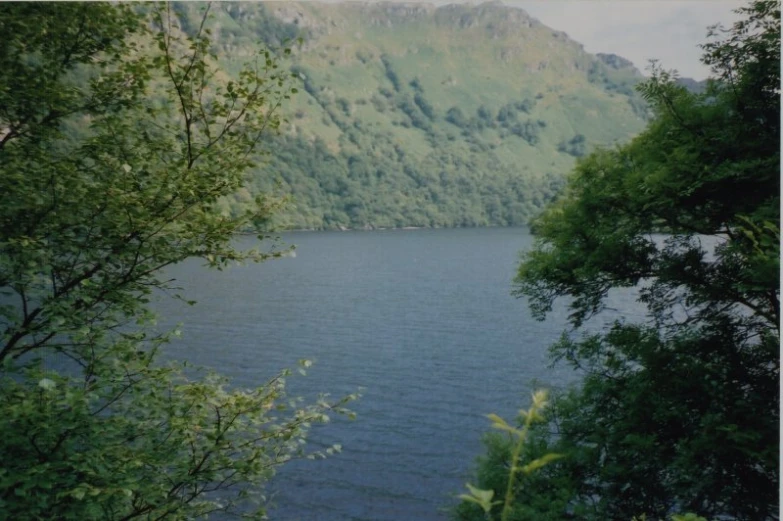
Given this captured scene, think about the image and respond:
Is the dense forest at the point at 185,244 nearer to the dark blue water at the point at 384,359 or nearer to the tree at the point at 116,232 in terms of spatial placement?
the tree at the point at 116,232

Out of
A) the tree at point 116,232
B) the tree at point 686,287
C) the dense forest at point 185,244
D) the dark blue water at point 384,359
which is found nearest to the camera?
the tree at point 116,232

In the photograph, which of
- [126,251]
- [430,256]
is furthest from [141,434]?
[430,256]

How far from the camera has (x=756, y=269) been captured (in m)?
8.66

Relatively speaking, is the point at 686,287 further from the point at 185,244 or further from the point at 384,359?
the point at 384,359

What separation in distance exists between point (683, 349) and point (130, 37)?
12020 millimetres

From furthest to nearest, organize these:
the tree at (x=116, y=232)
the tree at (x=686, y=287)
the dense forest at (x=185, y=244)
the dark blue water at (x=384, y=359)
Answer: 1. the dark blue water at (x=384, y=359)
2. the tree at (x=686, y=287)
3. the dense forest at (x=185, y=244)
4. the tree at (x=116, y=232)

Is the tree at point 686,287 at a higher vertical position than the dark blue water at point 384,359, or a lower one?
higher

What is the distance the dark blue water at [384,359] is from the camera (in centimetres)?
2683

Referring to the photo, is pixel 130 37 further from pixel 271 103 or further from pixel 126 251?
pixel 126 251

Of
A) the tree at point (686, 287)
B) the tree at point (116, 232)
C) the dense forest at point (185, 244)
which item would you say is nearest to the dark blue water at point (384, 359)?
the tree at point (686, 287)

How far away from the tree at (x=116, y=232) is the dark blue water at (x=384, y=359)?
415cm

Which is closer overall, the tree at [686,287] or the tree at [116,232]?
the tree at [116,232]

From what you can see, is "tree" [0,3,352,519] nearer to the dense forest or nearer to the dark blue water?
the dense forest

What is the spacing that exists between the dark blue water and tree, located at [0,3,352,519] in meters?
4.15
